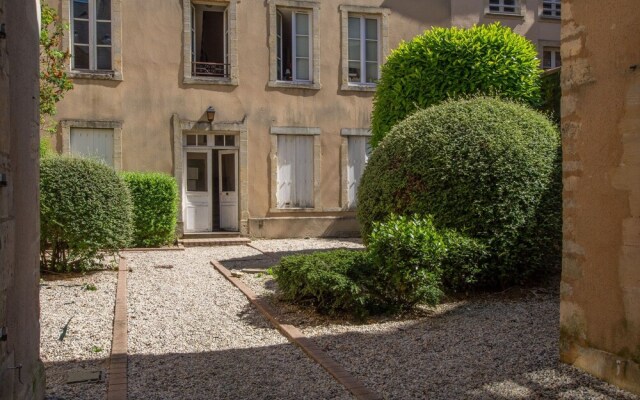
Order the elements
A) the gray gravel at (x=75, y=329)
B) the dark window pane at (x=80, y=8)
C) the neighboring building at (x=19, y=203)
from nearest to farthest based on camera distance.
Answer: the neighboring building at (x=19, y=203) → the gray gravel at (x=75, y=329) → the dark window pane at (x=80, y=8)

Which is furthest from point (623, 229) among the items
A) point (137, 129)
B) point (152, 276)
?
point (137, 129)

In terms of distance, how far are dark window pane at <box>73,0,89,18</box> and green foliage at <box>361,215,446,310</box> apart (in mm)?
10339

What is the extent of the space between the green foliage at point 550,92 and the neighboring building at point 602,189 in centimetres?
486

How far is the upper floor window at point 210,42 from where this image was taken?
14602mm

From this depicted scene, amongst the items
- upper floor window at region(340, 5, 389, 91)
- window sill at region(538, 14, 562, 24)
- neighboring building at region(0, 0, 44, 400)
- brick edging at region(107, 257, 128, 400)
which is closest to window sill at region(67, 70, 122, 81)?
upper floor window at region(340, 5, 389, 91)

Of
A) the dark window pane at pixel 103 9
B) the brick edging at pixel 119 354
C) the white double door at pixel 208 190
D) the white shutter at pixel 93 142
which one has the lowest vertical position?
the brick edging at pixel 119 354

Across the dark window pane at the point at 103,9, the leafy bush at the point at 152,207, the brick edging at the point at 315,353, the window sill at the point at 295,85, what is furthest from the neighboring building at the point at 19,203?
the window sill at the point at 295,85

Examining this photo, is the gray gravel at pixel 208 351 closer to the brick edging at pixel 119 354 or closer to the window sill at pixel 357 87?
the brick edging at pixel 119 354

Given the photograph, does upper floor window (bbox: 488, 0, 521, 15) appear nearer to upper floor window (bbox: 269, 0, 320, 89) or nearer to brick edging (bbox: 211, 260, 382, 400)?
upper floor window (bbox: 269, 0, 320, 89)

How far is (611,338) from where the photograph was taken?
4.18 metres

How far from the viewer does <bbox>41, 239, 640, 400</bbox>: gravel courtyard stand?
4273 millimetres

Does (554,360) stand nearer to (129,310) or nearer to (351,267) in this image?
(351,267)

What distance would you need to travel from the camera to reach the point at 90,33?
1403cm

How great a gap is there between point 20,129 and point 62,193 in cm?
550
